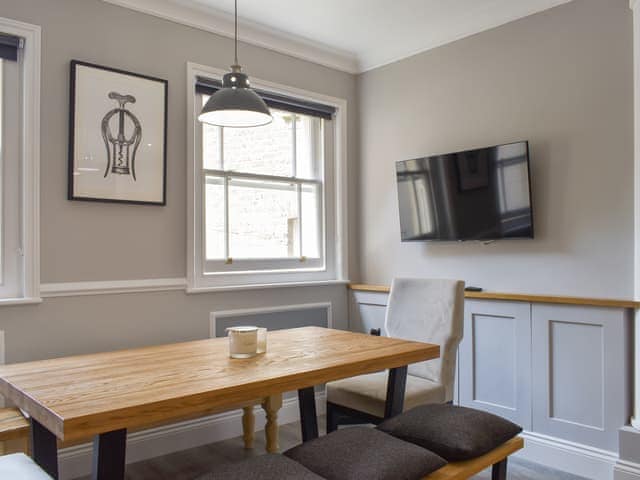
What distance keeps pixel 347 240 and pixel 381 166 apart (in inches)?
23.9

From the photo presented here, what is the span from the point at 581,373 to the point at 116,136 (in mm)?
2779

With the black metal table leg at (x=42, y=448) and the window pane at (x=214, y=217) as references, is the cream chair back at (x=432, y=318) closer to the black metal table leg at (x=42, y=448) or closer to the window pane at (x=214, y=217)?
the window pane at (x=214, y=217)

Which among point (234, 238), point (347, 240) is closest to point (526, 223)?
point (347, 240)

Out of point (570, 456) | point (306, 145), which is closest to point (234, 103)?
point (306, 145)

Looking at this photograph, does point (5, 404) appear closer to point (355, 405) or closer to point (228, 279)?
point (228, 279)

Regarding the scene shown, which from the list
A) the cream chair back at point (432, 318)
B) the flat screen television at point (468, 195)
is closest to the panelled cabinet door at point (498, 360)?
the flat screen television at point (468, 195)

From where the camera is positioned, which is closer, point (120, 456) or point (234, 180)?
point (120, 456)

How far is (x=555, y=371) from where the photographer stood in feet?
9.39

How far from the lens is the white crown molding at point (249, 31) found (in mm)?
3014

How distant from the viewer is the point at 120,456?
1482 millimetres

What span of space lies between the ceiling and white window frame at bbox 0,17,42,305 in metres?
0.54

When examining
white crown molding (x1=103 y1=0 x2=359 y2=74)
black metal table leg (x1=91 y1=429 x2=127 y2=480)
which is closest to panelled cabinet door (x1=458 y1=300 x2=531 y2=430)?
white crown molding (x1=103 y1=0 x2=359 y2=74)

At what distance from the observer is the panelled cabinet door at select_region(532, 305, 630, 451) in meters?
2.63

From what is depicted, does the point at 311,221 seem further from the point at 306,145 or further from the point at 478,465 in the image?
the point at 478,465
